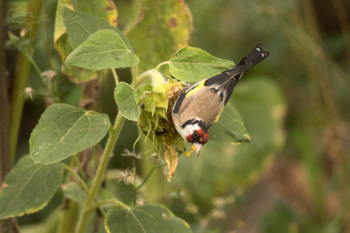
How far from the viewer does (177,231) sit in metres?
0.48

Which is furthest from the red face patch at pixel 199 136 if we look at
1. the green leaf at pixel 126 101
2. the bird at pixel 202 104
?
the green leaf at pixel 126 101

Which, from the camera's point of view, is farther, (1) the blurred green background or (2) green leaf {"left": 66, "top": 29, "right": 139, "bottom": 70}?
(1) the blurred green background

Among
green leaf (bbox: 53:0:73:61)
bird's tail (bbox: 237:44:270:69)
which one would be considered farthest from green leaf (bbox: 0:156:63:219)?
bird's tail (bbox: 237:44:270:69)

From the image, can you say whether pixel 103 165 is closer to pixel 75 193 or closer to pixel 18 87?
pixel 75 193

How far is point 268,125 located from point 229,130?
864 millimetres

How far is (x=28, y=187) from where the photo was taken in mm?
491

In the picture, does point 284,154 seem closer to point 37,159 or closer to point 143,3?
point 143,3

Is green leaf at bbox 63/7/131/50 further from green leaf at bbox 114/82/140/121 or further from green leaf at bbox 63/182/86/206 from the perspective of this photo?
green leaf at bbox 63/182/86/206

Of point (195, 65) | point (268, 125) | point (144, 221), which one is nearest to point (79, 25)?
point (195, 65)

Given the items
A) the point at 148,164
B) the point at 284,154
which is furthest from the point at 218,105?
the point at 284,154

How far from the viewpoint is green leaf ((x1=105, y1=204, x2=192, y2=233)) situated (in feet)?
1.52

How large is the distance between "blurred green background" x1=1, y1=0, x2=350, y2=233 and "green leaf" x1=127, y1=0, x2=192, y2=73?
0.23m

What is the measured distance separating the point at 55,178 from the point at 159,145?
0.18 metres

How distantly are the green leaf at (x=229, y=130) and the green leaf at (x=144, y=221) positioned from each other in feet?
0.44
